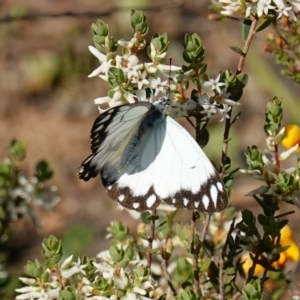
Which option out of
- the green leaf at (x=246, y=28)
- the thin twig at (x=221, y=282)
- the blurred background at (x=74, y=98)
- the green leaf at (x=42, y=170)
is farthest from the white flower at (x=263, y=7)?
the blurred background at (x=74, y=98)

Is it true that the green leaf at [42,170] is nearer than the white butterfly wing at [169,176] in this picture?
No

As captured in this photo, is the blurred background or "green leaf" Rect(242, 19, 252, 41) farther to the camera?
the blurred background

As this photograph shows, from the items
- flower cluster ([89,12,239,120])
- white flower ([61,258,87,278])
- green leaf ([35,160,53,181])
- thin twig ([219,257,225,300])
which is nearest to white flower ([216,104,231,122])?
flower cluster ([89,12,239,120])

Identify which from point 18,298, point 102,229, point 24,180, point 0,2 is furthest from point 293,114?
point 0,2

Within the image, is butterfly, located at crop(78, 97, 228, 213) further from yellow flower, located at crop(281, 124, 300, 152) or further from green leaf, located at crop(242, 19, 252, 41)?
yellow flower, located at crop(281, 124, 300, 152)

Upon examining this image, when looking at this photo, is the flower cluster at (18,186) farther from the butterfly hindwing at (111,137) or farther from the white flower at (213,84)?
the white flower at (213,84)

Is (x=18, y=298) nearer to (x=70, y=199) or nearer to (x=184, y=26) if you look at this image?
(x=70, y=199)
